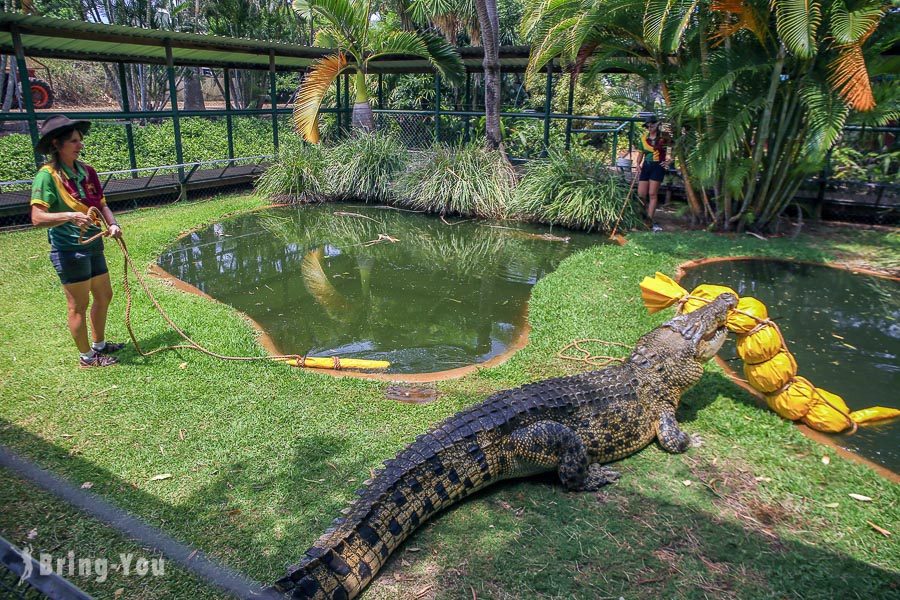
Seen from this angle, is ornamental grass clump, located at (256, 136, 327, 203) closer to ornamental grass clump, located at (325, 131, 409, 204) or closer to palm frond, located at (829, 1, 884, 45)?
ornamental grass clump, located at (325, 131, 409, 204)

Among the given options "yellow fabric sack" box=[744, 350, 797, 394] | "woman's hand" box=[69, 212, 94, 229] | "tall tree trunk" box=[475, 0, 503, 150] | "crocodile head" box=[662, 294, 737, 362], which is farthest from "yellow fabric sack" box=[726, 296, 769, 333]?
"tall tree trunk" box=[475, 0, 503, 150]

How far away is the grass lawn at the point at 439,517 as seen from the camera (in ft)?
7.89

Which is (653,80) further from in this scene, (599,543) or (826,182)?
(599,543)

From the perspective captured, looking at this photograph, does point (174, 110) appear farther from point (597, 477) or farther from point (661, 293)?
point (597, 477)

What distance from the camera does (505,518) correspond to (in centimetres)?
276

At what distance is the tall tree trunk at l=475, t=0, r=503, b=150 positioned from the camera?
362 inches

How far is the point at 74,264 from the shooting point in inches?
154

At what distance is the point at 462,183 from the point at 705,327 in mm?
6352

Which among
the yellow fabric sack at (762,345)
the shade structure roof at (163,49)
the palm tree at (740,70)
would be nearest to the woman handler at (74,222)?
the yellow fabric sack at (762,345)

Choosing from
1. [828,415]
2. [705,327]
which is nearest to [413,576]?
[705,327]

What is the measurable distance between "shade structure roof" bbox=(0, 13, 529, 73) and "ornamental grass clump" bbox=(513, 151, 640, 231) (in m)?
2.46

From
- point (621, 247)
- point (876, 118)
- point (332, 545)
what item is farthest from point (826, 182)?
point (332, 545)

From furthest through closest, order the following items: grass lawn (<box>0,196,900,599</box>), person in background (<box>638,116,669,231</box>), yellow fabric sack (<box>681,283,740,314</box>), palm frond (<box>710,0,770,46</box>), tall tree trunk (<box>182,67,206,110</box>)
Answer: tall tree trunk (<box>182,67,206,110</box>), person in background (<box>638,116,669,231</box>), palm frond (<box>710,0,770,46</box>), yellow fabric sack (<box>681,283,740,314</box>), grass lawn (<box>0,196,900,599</box>)

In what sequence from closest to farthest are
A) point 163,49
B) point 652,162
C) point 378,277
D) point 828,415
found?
1. point 828,415
2. point 378,277
3. point 652,162
4. point 163,49
